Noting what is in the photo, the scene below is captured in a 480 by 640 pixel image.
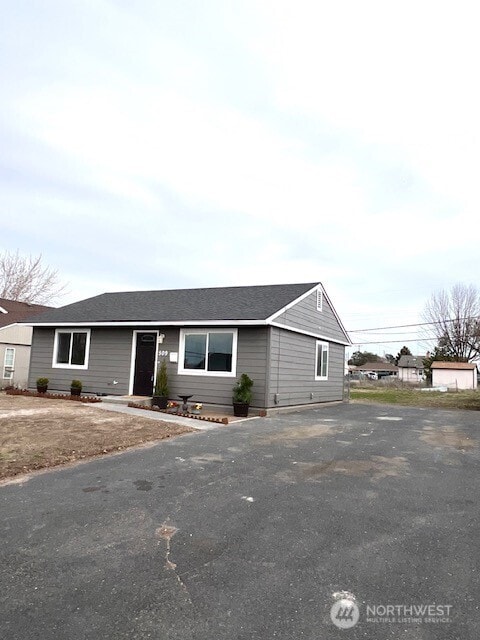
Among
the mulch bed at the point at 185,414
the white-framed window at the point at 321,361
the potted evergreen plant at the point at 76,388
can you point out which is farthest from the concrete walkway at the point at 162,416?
the white-framed window at the point at 321,361

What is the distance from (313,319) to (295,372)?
2.66 metres

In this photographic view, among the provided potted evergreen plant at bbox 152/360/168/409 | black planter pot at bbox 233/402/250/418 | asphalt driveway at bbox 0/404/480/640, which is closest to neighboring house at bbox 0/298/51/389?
potted evergreen plant at bbox 152/360/168/409

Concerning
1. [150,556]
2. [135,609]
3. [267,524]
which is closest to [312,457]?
[267,524]

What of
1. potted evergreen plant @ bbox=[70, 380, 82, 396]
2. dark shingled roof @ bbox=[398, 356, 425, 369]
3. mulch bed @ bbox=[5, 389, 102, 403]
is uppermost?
dark shingled roof @ bbox=[398, 356, 425, 369]

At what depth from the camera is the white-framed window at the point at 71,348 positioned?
15906 mm

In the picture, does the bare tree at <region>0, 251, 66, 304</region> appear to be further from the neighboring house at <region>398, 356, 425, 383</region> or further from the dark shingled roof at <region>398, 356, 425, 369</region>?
the dark shingled roof at <region>398, 356, 425, 369</region>

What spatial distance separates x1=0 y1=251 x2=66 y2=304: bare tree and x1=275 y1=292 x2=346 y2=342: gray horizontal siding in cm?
2569

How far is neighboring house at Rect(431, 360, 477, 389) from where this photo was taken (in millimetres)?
39594

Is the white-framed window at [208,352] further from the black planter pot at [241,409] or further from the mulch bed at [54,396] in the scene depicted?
the mulch bed at [54,396]

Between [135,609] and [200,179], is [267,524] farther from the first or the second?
[200,179]

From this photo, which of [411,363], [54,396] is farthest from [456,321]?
[54,396]

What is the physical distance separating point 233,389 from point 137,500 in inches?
325

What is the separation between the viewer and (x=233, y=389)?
12.7m

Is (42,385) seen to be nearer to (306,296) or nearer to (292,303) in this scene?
(292,303)
